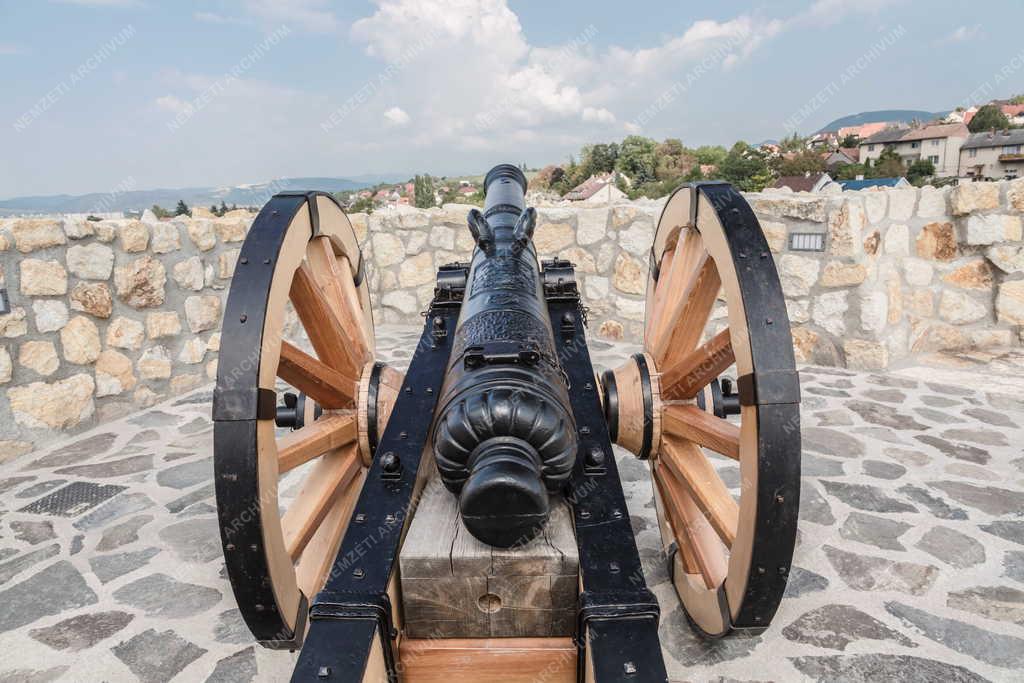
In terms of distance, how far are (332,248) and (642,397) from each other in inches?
49.7

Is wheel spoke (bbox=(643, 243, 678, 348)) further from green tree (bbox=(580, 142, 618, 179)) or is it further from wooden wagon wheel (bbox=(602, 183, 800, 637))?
green tree (bbox=(580, 142, 618, 179))

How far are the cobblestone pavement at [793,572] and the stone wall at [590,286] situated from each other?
1.36 feet

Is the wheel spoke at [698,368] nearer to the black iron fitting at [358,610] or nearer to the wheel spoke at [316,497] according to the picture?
the wheel spoke at [316,497]

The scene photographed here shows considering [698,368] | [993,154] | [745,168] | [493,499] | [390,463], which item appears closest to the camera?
[493,499]

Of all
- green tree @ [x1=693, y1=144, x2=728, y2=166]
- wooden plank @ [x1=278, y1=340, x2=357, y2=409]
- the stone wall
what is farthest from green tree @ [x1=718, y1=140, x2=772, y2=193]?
wooden plank @ [x1=278, y1=340, x2=357, y2=409]

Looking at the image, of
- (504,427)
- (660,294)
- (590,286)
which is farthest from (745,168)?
(504,427)

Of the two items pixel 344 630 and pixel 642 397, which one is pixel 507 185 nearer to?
pixel 642 397

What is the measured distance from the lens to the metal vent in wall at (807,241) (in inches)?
179

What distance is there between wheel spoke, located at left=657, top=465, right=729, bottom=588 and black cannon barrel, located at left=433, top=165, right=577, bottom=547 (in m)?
0.73

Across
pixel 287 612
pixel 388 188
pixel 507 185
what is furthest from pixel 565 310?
pixel 388 188

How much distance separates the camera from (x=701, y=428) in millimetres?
1927

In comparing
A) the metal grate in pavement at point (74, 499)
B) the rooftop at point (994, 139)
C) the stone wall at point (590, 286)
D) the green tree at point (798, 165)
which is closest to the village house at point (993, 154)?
the rooftop at point (994, 139)

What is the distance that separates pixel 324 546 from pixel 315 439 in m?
0.37

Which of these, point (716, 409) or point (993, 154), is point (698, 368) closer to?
point (716, 409)
